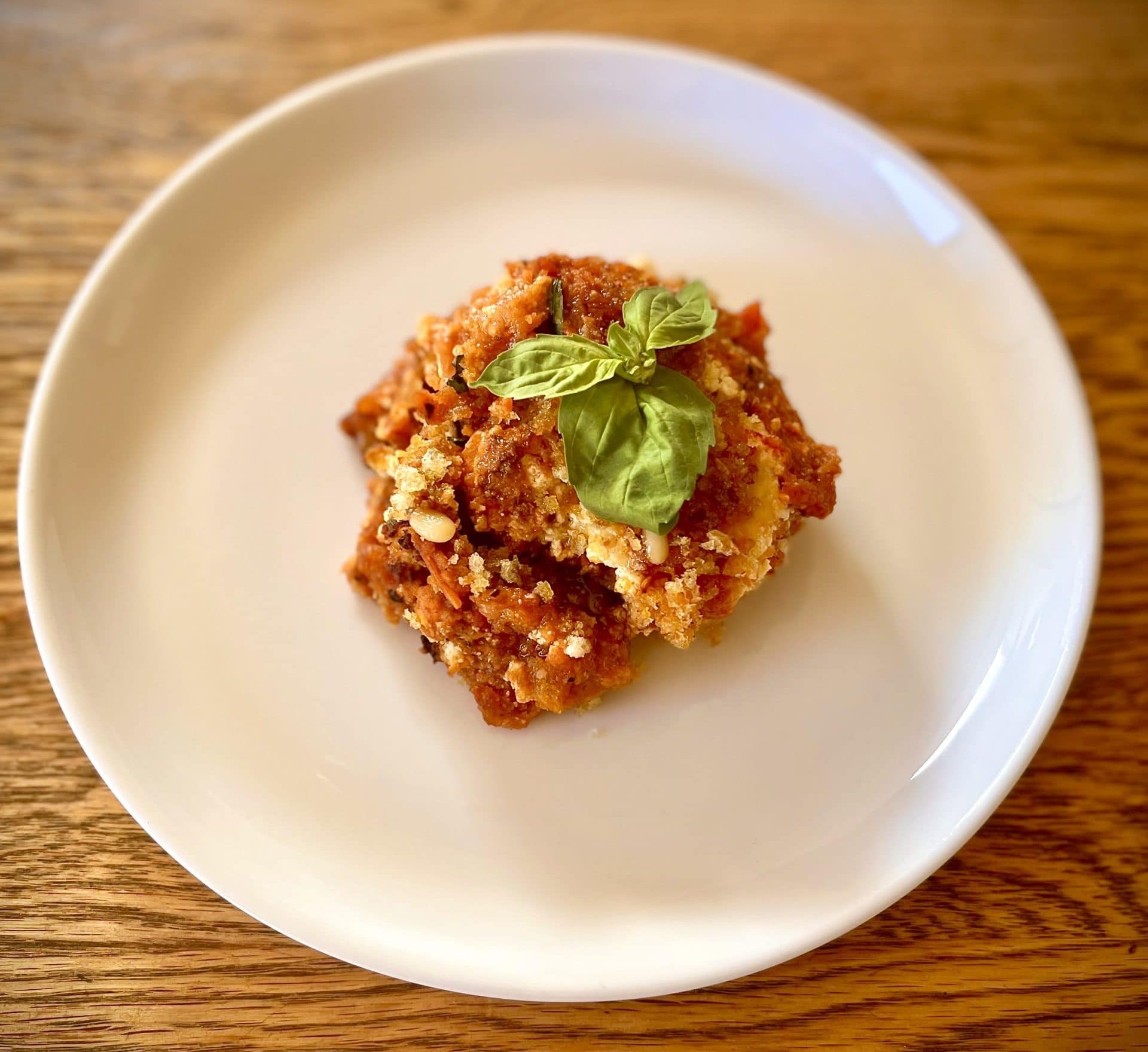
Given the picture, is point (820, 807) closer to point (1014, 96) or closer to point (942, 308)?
point (942, 308)

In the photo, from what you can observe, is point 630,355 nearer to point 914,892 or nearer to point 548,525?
point 548,525

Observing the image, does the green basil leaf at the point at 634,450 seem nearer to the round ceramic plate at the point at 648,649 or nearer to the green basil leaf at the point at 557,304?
the green basil leaf at the point at 557,304

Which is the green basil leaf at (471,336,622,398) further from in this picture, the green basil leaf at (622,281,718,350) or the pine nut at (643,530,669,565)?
the pine nut at (643,530,669,565)

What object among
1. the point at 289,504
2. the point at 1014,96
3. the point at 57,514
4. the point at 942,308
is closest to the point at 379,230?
the point at 289,504

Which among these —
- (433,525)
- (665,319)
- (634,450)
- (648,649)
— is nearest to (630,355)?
(665,319)

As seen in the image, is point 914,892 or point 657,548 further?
point 914,892

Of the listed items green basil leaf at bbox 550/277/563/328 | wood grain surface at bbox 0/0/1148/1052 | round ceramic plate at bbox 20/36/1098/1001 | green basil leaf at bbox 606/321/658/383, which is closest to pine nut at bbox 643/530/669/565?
green basil leaf at bbox 606/321/658/383
